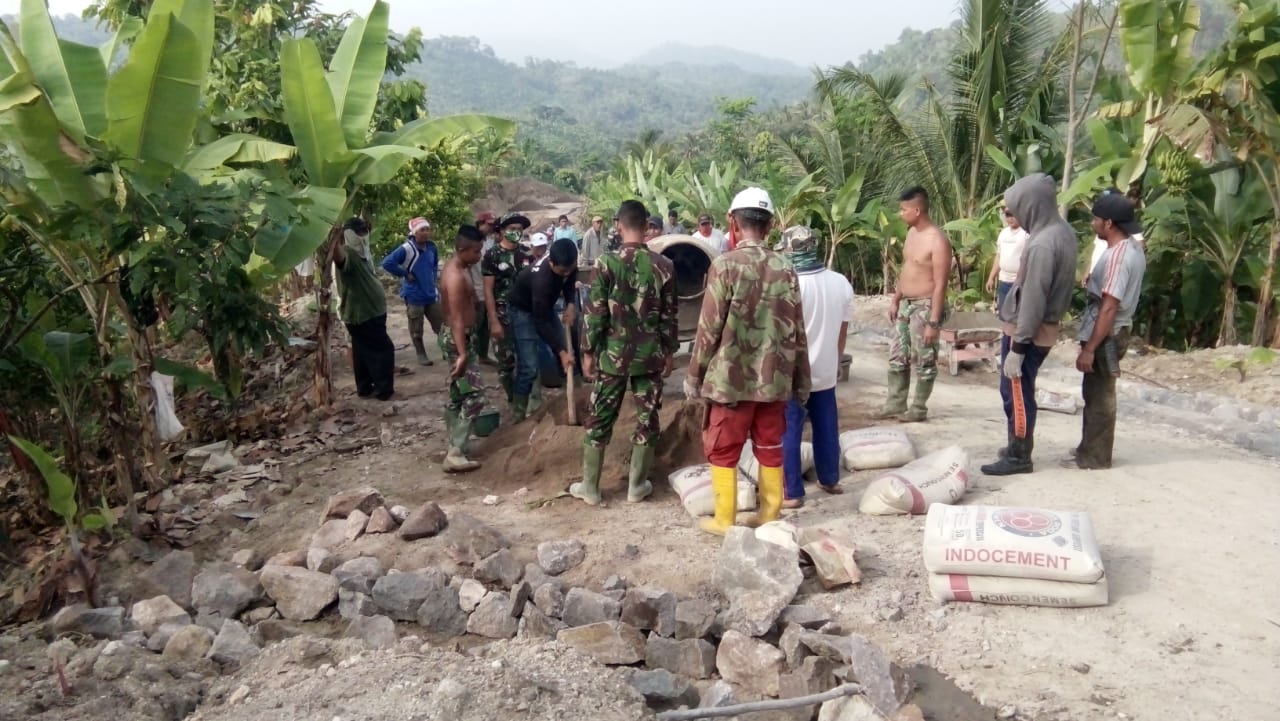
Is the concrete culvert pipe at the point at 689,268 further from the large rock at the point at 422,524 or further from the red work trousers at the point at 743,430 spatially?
the large rock at the point at 422,524

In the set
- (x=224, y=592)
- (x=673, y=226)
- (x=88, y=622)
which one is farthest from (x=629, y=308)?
(x=673, y=226)

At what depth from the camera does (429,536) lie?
5008 millimetres

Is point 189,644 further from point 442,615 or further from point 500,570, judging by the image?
point 500,570

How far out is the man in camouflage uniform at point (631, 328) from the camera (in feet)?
16.5

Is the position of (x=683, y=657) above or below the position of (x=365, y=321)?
below

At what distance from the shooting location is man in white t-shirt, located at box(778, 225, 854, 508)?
5.04 metres

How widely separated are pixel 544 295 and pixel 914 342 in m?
2.67

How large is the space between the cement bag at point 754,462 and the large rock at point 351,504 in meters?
2.16

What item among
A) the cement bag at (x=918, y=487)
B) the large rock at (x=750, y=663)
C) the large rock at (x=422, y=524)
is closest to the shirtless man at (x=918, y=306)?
the cement bag at (x=918, y=487)

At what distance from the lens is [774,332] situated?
14.8 feet

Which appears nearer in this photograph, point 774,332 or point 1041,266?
point 774,332

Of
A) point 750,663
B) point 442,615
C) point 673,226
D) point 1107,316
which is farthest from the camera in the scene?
point 673,226

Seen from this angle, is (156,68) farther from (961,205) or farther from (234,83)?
(961,205)

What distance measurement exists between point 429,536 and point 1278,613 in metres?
4.04
